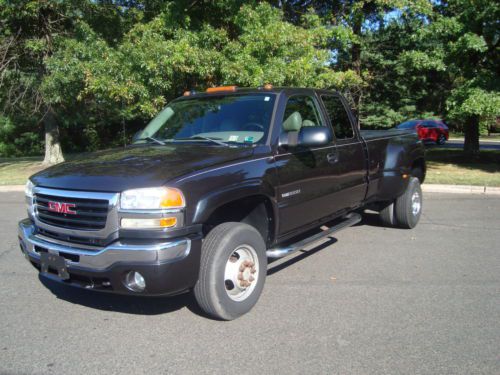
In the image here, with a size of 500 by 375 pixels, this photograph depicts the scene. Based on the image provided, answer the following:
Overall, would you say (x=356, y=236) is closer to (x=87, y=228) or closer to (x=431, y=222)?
(x=431, y=222)

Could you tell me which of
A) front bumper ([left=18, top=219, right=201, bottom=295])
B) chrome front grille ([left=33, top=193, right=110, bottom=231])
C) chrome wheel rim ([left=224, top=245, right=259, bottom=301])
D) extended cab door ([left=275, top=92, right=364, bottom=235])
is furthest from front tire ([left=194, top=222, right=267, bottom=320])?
chrome front grille ([left=33, top=193, right=110, bottom=231])

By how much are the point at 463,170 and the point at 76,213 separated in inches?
492

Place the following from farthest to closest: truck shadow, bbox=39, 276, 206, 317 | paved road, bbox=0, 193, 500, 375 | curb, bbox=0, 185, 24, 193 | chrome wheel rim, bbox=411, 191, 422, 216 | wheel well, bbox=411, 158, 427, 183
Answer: curb, bbox=0, 185, 24, 193
wheel well, bbox=411, 158, 427, 183
chrome wheel rim, bbox=411, 191, 422, 216
truck shadow, bbox=39, 276, 206, 317
paved road, bbox=0, 193, 500, 375

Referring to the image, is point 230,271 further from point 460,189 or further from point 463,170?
point 463,170

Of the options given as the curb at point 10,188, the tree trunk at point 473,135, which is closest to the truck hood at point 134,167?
the curb at point 10,188

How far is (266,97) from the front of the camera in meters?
4.42

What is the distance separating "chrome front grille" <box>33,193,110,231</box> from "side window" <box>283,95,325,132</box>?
6.49ft

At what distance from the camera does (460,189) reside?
33.2 feet

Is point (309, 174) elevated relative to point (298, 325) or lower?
elevated

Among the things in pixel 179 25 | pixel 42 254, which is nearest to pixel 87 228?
pixel 42 254

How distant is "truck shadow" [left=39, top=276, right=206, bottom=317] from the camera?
393 cm

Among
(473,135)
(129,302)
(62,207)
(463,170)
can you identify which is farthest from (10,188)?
(473,135)

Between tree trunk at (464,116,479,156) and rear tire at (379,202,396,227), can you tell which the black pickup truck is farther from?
tree trunk at (464,116,479,156)

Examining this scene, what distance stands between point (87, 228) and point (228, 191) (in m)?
1.06
